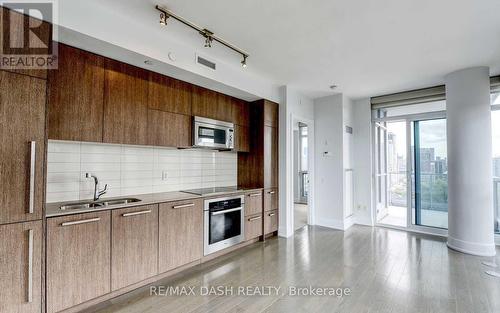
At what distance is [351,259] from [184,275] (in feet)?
7.35

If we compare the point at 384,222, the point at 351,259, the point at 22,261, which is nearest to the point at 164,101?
the point at 22,261

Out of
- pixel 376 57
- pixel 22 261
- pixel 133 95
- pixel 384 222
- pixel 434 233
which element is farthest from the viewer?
pixel 384 222

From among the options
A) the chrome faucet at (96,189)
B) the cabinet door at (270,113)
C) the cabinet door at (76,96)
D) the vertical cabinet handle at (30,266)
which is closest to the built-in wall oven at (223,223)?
the chrome faucet at (96,189)

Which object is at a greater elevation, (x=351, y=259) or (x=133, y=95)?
(x=133, y=95)

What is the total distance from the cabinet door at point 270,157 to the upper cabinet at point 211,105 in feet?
2.50

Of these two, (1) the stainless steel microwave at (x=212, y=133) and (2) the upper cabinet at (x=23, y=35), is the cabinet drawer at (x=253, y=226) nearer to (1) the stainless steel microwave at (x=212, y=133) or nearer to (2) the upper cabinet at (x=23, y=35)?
(1) the stainless steel microwave at (x=212, y=133)

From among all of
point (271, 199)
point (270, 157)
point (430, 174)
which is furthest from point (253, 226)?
point (430, 174)

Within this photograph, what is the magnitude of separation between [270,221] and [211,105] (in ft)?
7.26

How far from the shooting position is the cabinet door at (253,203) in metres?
3.76

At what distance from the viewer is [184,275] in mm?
2873

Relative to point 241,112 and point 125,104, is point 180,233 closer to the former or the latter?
point 125,104

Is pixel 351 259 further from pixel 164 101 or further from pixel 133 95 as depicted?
pixel 133 95

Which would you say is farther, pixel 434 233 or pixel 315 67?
pixel 434 233

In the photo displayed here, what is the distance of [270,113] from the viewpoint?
4.27 metres
